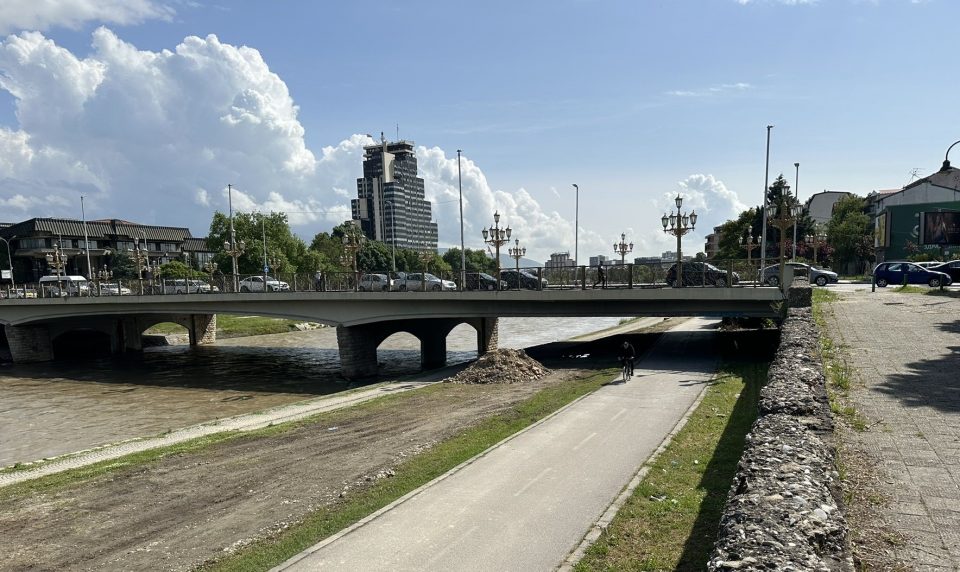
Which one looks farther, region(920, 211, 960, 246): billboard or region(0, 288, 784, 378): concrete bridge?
region(920, 211, 960, 246): billboard

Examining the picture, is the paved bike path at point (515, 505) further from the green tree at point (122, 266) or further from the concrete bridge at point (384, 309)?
the green tree at point (122, 266)

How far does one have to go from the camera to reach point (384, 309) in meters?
36.0

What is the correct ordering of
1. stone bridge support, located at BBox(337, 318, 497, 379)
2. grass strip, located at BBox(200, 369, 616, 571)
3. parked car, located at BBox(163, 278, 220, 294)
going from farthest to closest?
parked car, located at BBox(163, 278, 220, 294)
stone bridge support, located at BBox(337, 318, 497, 379)
grass strip, located at BBox(200, 369, 616, 571)

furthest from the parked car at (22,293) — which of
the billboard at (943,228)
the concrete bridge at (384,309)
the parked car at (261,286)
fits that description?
the billboard at (943,228)

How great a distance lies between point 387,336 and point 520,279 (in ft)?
42.3

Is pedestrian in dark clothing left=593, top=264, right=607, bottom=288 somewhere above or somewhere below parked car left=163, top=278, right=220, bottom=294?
above

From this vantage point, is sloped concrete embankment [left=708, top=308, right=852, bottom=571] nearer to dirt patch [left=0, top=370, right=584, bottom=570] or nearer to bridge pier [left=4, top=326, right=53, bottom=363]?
dirt patch [left=0, top=370, right=584, bottom=570]

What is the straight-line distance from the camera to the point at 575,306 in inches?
1278

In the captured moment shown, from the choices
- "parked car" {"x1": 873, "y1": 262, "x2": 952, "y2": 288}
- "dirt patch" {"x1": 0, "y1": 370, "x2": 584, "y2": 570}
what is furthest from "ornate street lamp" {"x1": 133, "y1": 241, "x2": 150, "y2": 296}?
"parked car" {"x1": 873, "y1": 262, "x2": 952, "y2": 288}

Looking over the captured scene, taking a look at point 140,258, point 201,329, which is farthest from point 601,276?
point 140,258

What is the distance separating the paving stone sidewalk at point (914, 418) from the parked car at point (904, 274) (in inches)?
756

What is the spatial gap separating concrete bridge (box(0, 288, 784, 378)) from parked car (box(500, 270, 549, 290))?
0.93m

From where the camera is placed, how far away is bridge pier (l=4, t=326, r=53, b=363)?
165 ft

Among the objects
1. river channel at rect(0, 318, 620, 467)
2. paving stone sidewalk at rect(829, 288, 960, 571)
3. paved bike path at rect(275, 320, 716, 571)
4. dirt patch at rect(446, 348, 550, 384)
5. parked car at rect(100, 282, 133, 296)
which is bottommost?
river channel at rect(0, 318, 620, 467)
